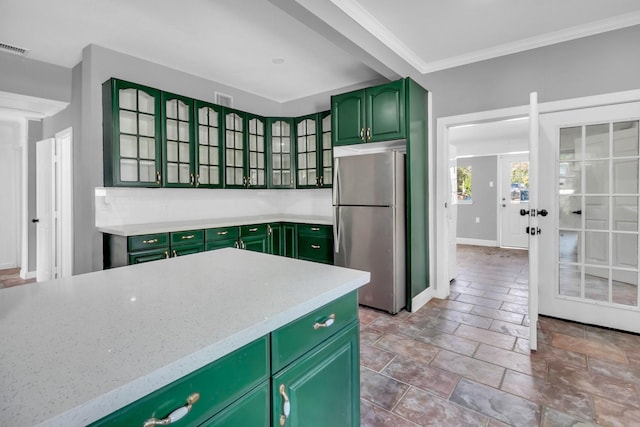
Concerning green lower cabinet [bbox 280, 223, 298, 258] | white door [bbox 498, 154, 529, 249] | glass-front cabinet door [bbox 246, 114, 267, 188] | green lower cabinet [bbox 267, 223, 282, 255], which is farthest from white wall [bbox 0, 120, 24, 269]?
white door [bbox 498, 154, 529, 249]

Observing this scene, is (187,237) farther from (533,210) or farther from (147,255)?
(533,210)

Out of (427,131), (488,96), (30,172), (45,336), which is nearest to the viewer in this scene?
(45,336)

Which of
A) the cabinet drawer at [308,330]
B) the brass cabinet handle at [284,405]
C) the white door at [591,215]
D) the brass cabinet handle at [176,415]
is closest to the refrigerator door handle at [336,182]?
the white door at [591,215]

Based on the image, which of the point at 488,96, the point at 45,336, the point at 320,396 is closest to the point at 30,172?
the point at 45,336

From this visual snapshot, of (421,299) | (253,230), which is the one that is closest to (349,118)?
(253,230)

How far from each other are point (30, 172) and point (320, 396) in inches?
226

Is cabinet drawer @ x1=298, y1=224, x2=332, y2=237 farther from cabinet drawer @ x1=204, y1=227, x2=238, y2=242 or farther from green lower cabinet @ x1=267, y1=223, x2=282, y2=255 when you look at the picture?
cabinet drawer @ x1=204, y1=227, x2=238, y2=242

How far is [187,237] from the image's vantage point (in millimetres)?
3295

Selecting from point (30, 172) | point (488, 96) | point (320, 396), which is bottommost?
point (320, 396)

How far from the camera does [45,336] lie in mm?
791

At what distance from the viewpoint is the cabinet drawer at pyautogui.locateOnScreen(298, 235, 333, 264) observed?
3980mm

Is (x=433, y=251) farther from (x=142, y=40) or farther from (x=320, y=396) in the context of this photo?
(x=142, y=40)

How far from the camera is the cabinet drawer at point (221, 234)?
3.49 meters

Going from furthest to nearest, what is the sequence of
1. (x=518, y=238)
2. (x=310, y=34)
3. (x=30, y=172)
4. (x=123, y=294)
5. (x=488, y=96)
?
(x=518, y=238), (x=30, y=172), (x=488, y=96), (x=310, y=34), (x=123, y=294)
